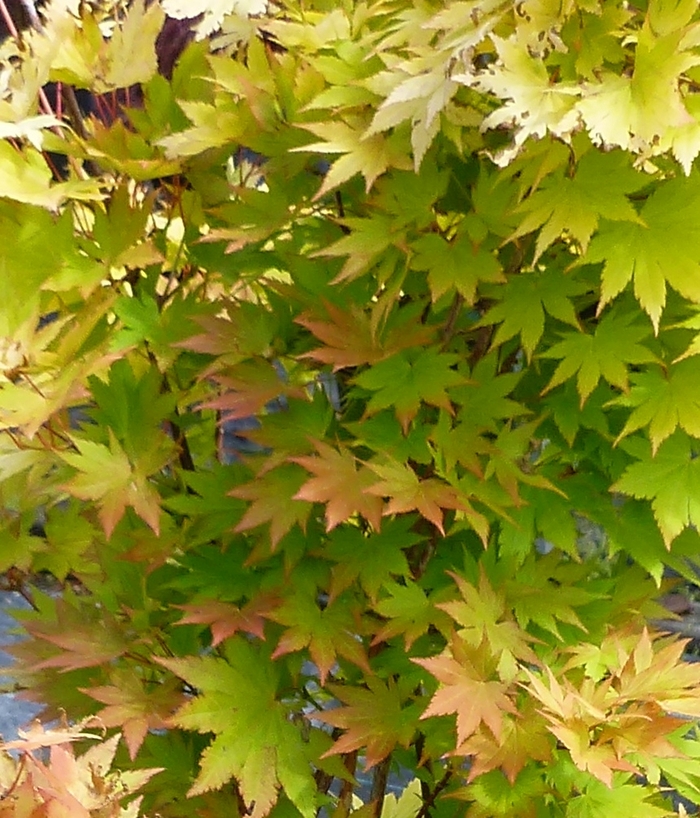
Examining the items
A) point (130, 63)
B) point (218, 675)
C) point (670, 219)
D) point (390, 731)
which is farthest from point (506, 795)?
point (130, 63)

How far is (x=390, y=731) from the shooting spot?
0.77 metres

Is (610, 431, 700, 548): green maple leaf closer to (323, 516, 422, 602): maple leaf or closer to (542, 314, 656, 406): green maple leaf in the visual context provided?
(542, 314, 656, 406): green maple leaf

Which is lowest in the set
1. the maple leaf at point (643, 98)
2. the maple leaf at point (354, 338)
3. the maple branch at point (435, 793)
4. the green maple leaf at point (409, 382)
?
the maple branch at point (435, 793)

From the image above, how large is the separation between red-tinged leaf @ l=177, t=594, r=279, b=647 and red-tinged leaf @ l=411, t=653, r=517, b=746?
158mm

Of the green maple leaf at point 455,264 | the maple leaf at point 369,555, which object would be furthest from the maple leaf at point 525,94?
the maple leaf at point 369,555

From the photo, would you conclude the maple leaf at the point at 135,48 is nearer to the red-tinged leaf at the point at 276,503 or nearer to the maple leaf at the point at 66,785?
the red-tinged leaf at the point at 276,503

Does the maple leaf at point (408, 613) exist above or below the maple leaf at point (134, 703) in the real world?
above

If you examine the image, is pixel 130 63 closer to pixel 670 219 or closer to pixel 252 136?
pixel 252 136

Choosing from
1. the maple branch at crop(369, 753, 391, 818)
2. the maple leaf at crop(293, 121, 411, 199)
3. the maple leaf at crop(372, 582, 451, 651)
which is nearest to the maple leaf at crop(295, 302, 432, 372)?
the maple leaf at crop(293, 121, 411, 199)

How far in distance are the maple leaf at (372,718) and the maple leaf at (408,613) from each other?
0.06 meters

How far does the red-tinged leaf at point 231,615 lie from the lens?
0.74m

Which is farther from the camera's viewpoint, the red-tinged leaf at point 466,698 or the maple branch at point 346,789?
the maple branch at point 346,789

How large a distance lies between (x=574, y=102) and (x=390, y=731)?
1.93ft

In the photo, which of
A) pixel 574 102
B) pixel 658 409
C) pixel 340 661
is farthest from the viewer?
pixel 340 661
